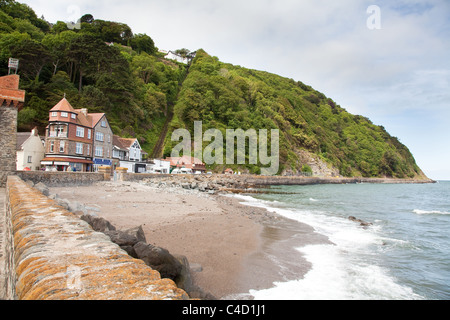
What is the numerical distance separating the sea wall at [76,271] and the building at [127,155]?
45487 mm

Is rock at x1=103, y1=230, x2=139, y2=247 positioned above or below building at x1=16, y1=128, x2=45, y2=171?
below

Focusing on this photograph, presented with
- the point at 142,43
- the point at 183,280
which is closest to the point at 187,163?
the point at 183,280

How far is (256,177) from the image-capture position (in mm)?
64750

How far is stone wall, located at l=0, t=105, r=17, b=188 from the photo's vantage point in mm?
16703

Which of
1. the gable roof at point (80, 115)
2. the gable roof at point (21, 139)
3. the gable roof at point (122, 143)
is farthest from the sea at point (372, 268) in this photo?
the gable roof at point (122, 143)

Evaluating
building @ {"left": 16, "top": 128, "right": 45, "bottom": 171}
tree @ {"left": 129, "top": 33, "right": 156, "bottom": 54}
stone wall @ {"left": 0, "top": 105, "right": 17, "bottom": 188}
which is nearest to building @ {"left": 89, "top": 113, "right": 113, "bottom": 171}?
building @ {"left": 16, "top": 128, "right": 45, "bottom": 171}

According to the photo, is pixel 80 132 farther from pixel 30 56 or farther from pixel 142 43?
pixel 142 43

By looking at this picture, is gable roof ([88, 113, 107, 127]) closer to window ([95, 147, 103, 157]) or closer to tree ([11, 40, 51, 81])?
window ([95, 147, 103, 157])

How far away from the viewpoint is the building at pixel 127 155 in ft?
152

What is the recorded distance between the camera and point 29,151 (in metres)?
35.4

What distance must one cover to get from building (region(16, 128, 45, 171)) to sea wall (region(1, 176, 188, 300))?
3895 centimetres

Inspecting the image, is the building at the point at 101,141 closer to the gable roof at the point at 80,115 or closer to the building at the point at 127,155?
the gable roof at the point at 80,115
